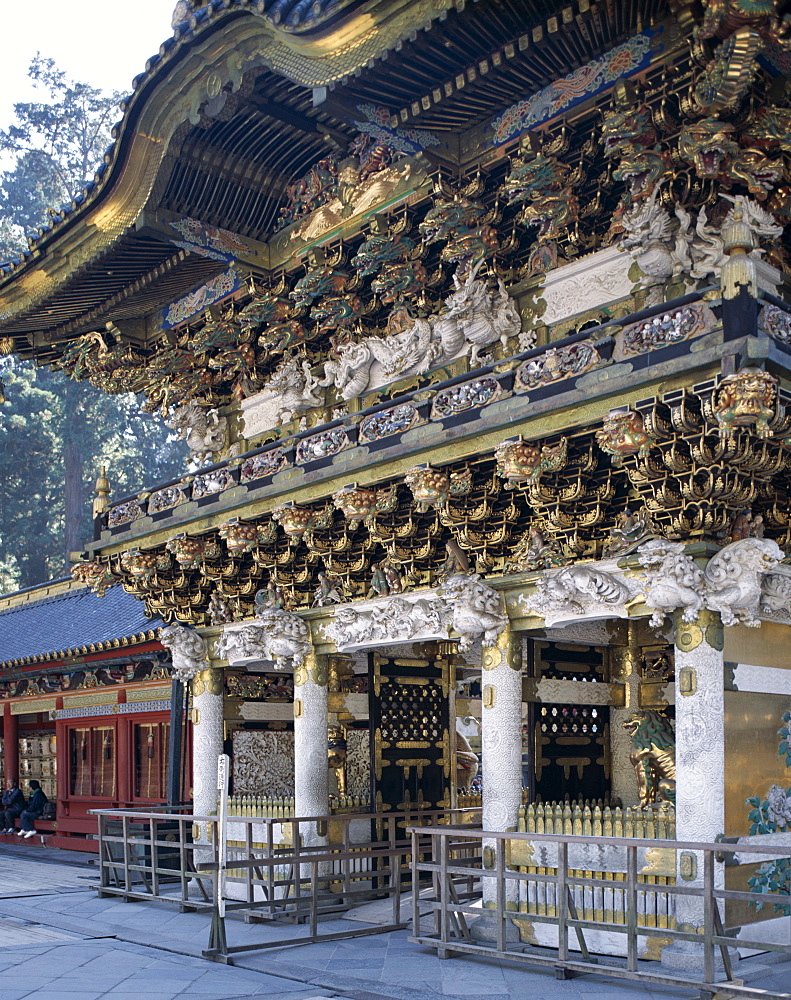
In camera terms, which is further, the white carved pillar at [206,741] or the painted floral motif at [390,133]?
the white carved pillar at [206,741]

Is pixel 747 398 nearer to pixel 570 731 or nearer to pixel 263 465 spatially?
pixel 570 731

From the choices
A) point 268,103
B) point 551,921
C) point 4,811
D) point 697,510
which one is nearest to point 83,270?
point 268,103

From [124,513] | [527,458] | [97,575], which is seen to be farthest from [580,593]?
[97,575]

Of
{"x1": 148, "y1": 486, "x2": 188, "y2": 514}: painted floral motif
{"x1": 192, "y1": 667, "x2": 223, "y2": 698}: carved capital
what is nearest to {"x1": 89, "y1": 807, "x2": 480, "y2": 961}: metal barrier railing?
{"x1": 192, "y1": 667, "x2": 223, "y2": 698}: carved capital

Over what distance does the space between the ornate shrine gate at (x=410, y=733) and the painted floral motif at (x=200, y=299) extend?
15.6 ft

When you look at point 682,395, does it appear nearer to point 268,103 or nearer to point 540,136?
point 540,136

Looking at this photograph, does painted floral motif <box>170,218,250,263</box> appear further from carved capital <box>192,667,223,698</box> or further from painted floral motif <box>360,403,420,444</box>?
carved capital <box>192,667,223,698</box>

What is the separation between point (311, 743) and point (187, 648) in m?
2.57

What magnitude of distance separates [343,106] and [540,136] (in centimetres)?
173

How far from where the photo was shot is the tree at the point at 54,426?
117 ft

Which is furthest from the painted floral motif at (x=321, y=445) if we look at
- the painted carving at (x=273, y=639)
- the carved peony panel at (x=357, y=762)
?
the carved peony panel at (x=357, y=762)

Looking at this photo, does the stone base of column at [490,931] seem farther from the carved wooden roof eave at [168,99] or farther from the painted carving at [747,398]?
the carved wooden roof eave at [168,99]

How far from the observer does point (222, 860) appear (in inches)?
361

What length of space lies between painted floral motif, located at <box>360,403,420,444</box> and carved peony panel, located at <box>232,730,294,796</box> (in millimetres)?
5492
